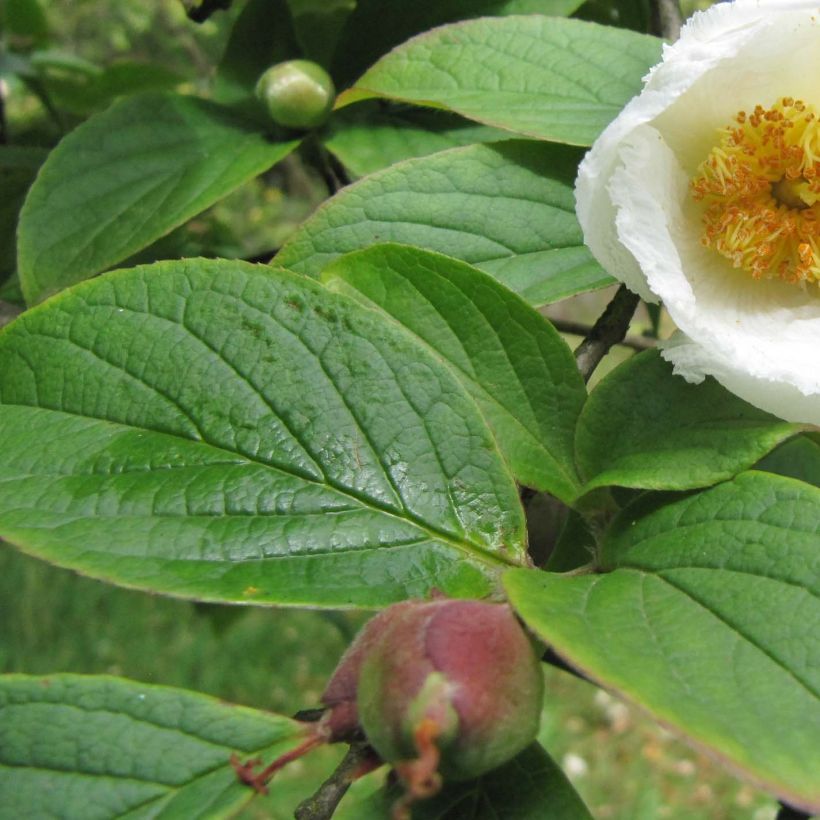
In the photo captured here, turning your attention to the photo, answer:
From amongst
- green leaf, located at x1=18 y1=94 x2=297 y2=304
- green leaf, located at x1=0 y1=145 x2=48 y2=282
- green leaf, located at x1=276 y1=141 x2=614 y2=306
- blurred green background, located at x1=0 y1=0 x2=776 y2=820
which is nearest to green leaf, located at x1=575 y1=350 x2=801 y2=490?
green leaf, located at x1=276 y1=141 x2=614 y2=306

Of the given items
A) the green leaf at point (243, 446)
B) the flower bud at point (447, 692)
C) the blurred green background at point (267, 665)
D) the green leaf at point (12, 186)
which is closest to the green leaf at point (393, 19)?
the green leaf at point (12, 186)

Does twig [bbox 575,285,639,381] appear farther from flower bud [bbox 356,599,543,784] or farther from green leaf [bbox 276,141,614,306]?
flower bud [bbox 356,599,543,784]

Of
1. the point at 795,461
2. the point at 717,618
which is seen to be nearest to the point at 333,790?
the point at 717,618

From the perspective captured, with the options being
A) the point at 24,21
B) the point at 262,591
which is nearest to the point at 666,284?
the point at 262,591

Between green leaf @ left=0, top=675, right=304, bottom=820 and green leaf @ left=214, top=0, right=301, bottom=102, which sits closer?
green leaf @ left=0, top=675, right=304, bottom=820

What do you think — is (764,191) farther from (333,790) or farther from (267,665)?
(267,665)

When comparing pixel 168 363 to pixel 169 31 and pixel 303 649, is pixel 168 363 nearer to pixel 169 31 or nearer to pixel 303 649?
pixel 303 649
